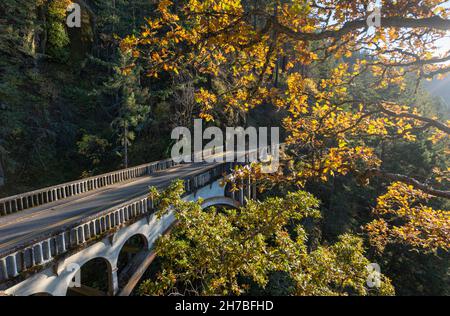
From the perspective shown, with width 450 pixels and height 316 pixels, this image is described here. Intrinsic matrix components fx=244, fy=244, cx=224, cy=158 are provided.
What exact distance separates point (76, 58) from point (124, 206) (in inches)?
990

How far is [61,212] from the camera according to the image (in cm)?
1069

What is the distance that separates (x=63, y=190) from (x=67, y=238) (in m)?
6.30

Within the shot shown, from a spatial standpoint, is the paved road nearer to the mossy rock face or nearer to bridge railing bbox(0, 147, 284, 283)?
bridge railing bbox(0, 147, 284, 283)

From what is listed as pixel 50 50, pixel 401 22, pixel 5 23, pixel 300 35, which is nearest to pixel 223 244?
pixel 300 35

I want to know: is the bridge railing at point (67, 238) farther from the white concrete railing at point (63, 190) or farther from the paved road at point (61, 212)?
the white concrete railing at point (63, 190)

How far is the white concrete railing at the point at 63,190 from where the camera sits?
1082cm

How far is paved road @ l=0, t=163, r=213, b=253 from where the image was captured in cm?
856

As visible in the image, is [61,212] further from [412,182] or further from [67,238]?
[412,182]

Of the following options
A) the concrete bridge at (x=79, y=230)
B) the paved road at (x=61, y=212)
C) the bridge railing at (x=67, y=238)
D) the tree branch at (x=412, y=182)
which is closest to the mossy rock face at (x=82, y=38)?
the concrete bridge at (x=79, y=230)

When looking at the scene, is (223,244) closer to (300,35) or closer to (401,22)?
(300,35)

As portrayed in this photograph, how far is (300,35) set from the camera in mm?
3670

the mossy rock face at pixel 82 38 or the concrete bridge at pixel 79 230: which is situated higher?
the mossy rock face at pixel 82 38

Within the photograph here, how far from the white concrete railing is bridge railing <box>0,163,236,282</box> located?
5.00 meters

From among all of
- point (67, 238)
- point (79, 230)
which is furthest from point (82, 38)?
point (67, 238)
